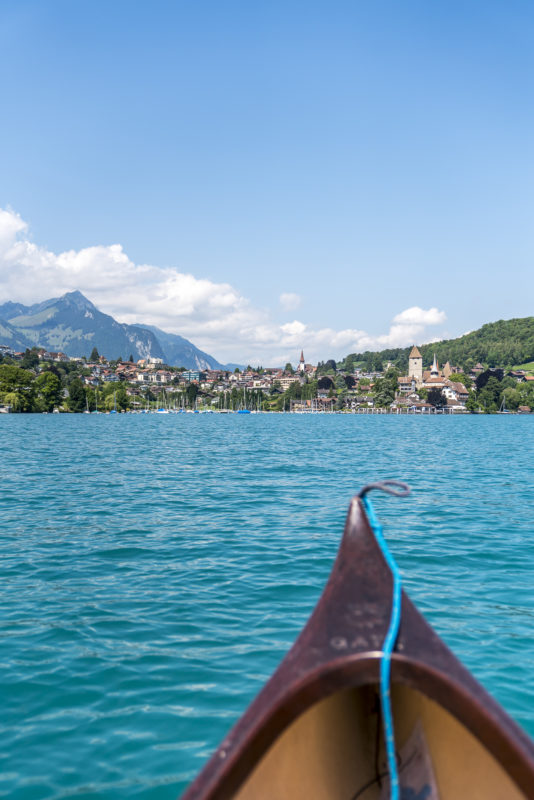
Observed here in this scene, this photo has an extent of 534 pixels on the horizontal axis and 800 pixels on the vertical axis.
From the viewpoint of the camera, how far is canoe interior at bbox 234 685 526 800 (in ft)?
13.9

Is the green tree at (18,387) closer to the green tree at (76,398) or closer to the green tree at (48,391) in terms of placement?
the green tree at (48,391)

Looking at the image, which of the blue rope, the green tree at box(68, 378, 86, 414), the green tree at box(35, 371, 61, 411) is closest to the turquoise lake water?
the blue rope

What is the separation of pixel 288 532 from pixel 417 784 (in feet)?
37.8

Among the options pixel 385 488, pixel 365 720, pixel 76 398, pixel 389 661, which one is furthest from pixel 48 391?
pixel 389 661

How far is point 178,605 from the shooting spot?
10.1m

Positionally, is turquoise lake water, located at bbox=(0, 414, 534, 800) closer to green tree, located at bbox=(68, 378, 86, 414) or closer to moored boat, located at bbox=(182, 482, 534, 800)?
moored boat, located at bbox=(182, 482, 534, 800)

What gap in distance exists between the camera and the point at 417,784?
449cm

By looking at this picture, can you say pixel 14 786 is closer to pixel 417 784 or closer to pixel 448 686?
pixel 417 784

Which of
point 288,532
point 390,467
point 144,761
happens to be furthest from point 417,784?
point 390,467

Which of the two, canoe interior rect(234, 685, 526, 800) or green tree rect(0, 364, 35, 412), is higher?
green tree rect(0, 364, 35, 412)

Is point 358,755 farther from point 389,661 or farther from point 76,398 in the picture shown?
point 76,398

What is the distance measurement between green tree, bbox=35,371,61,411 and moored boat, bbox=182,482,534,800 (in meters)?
164

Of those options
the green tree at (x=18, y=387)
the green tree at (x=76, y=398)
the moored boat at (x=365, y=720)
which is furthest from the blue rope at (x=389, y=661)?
the green tree at (x=76, y=398)

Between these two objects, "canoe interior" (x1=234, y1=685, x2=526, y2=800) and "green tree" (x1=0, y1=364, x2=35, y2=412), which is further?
"green tree" (x1=0, y1=364, x2=35, y2=412)
